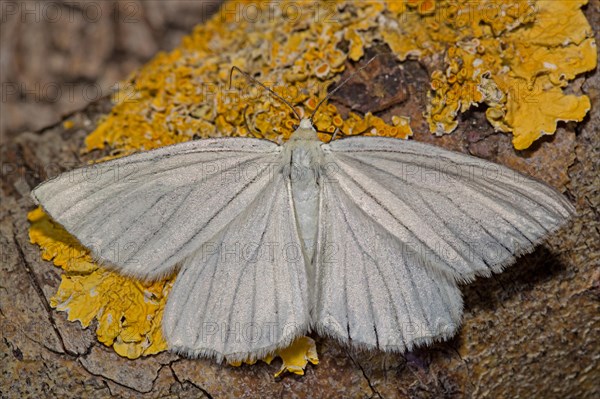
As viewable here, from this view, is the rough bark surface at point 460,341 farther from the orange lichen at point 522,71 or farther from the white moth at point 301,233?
the white moth at point 301,233

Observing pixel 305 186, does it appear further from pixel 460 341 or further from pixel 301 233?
pixel 460 341

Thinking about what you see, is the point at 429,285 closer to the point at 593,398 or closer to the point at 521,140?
the point at 521,140

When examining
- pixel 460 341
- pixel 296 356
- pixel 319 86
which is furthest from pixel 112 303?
pixel 460 341

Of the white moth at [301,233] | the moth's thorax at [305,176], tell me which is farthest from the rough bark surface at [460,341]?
the moth's thorax at [305,176]

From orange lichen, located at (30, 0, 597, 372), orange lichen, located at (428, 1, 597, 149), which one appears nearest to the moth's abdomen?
orange lichen, located at (30, 0, 597, 372)

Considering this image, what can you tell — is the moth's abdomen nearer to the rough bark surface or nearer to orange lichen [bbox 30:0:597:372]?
orange lichen [bbox 30:0:597:372]

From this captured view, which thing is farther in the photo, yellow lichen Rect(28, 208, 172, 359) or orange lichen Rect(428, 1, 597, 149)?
orange lichen Rect(428, 1, 597, 149)

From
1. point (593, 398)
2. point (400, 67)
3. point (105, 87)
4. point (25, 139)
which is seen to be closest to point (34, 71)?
point (105, 87)
